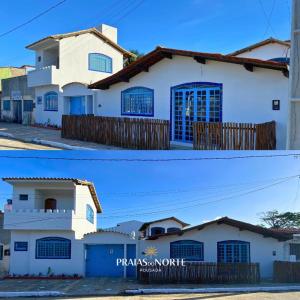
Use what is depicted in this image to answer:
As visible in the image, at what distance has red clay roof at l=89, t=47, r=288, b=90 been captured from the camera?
A: 7.17 meters

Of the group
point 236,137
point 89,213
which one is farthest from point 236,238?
point 236,137

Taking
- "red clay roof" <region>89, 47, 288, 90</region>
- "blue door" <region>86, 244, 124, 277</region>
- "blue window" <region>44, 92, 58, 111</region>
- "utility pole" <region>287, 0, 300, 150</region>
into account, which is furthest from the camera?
"blue window" <region>44, 92, 58, 111</region>

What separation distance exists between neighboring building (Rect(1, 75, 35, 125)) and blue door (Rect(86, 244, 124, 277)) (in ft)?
43.5

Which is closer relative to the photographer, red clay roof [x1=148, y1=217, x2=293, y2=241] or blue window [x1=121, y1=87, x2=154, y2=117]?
red clay roof [x1=148, y1=217, x2=293, y2=241]

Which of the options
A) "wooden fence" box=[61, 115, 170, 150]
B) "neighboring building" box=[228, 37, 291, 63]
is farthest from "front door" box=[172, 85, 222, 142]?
"neighboring building" box=[228, 37, 291, 63]

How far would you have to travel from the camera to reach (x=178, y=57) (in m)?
8.96

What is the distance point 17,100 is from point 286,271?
16857mm

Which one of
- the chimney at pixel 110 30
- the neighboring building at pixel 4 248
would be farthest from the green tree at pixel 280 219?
the chimney at pixel 110 30

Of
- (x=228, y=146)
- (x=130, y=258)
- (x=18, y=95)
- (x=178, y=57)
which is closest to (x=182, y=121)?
(x=178, y=57)

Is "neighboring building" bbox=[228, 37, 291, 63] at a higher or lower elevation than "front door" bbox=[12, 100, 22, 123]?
higher

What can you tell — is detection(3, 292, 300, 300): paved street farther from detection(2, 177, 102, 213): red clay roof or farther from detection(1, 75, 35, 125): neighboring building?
detection(1, 75, 35, 125): neighboring building

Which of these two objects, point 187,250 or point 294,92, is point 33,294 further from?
point 294,92

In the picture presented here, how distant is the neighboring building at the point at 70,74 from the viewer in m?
11.3

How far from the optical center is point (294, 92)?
513 cm
